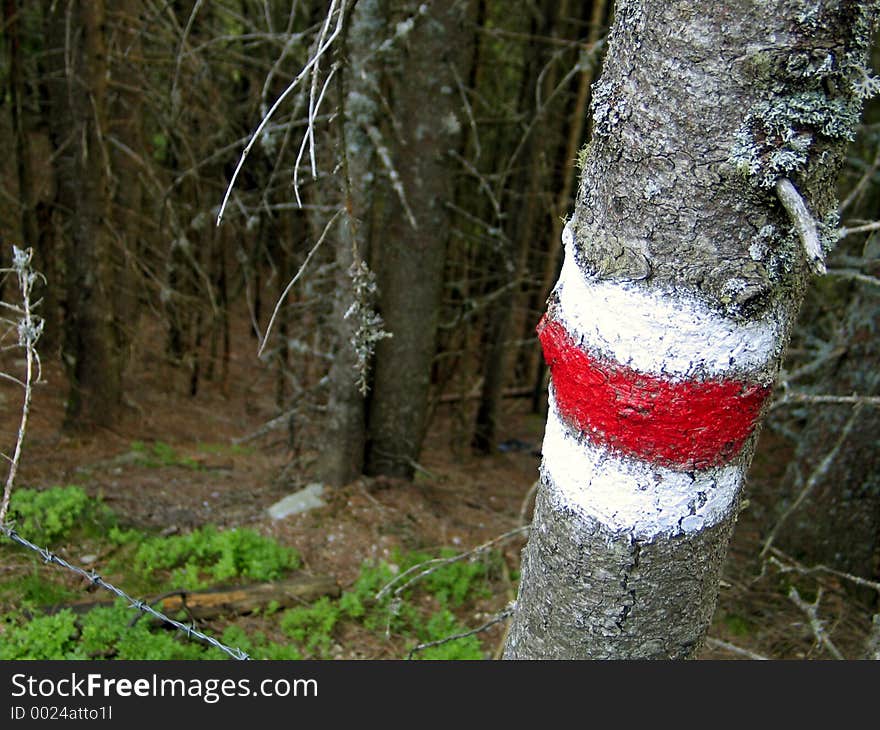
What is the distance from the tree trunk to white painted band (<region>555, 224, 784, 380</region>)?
3412 millimetres

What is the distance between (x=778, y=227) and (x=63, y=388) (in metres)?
7.30

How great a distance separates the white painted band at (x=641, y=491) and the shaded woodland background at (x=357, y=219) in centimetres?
63

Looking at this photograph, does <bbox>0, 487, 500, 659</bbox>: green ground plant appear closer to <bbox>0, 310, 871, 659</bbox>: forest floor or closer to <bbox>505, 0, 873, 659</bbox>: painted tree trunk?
<bbox>0, 310, 871, 659</bbox>: forest floor

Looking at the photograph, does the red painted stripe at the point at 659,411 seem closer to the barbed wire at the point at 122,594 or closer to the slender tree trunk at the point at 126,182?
the barbed wire at the point at 122,594

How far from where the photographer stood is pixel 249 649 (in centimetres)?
329

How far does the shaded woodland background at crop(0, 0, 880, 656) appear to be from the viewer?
4102mm

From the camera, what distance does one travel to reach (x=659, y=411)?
42.1 inches

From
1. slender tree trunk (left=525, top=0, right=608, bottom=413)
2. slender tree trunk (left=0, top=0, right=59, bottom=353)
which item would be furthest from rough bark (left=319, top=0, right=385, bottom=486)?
slender tree trunk (left=0, top=0, right=59, bottom=353)

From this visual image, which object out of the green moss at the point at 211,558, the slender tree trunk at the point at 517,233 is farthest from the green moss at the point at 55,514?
the slender tree trunk at the point at 517,233

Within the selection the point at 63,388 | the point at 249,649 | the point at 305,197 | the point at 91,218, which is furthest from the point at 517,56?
the point at 249,649

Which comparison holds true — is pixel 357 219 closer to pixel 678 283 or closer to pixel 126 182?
pixel 678 283

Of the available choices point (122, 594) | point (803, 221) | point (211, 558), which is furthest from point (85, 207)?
point (803, 221)

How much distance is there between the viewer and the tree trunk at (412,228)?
458cm
